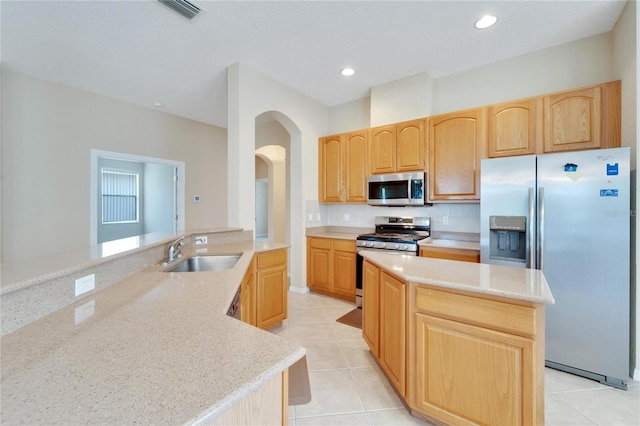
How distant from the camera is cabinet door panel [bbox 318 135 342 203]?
3.96 m

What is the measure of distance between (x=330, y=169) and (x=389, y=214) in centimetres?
110

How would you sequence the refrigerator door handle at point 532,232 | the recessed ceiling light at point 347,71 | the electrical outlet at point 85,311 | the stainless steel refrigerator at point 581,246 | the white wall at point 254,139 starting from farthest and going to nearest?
1. the recessed ceiling light at point 347,71
2. the white wall at point 254,139
3. the refrigerator door handle at point 532,232
4. the stainless steel refrigerator at point 581,246
5. the electrical outlet at point 85,311

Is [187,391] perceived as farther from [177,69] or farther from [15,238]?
[15,238]

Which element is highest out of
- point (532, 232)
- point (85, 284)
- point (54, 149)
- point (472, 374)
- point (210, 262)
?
point (54, 149)

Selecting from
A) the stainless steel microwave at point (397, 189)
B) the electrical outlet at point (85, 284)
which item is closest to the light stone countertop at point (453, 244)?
the stainless steel microwave at point (397, 189)

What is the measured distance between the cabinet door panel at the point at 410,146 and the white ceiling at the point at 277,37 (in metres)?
0.67

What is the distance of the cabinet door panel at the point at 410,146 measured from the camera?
3.21 m

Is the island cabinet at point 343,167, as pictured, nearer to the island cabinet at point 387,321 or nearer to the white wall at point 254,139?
the white wall at point 254,139

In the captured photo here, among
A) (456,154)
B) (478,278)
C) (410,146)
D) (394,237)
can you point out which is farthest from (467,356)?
(410,146)

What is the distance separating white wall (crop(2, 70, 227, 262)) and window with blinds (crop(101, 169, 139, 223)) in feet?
7.54

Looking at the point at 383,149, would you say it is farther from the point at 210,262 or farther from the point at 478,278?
the point at 210,262

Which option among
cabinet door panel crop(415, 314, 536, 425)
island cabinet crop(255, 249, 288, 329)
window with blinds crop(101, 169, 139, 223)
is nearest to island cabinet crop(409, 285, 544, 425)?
cabinet door panel crop(415, 314, 536, 425)

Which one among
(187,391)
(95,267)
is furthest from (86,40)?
(187,391)

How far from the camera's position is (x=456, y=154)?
2963mm
